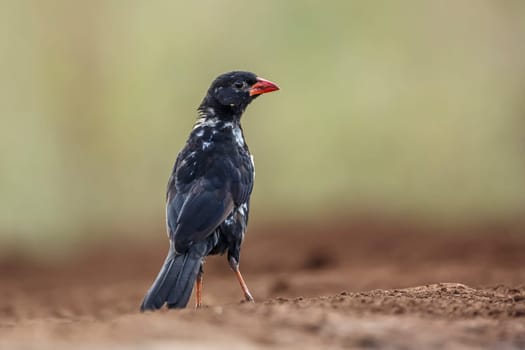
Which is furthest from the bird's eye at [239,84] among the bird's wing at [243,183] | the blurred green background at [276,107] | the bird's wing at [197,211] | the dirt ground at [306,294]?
the blurred green background at [276,107]

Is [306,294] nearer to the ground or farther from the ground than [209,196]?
nearer to the ground

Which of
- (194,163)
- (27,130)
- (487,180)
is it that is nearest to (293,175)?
(487,180)

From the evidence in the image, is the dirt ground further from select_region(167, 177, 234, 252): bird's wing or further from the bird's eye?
the bird's eye

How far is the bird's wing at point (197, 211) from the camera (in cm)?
798

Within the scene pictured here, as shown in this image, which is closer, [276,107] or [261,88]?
[261,88]

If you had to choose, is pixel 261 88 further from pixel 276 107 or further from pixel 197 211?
pixel 276 107

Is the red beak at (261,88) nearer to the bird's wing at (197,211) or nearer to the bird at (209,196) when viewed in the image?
the bird at (209,196)

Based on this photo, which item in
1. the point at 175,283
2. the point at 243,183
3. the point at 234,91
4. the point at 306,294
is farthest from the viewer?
the point at 306,294

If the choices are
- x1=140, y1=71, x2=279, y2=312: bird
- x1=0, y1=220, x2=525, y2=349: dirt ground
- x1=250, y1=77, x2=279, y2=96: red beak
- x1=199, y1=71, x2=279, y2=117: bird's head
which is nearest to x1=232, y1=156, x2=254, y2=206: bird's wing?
x1=140, y1=71, x2=279, y2=312: bird

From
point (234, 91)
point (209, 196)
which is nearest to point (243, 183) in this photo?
point (209, 196)

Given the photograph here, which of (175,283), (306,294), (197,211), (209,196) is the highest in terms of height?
(209,196)

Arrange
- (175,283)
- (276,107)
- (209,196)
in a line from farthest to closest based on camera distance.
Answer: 1. (276,107)
2. (209,196)
3. (175,283)

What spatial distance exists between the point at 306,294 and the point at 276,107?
11.5 meters

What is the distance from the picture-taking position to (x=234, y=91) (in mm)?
9539
